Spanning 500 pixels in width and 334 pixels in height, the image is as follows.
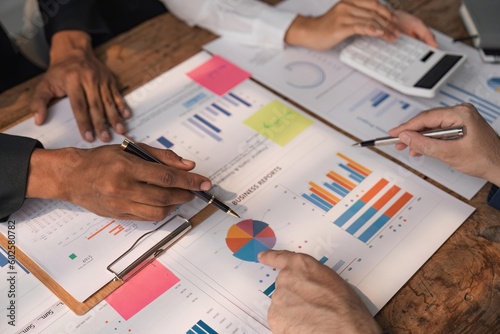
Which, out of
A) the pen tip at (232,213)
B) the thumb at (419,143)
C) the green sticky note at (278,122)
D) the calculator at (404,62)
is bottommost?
the pen tip at (232,213)

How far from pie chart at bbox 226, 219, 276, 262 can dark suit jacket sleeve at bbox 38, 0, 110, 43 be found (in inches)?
28.1

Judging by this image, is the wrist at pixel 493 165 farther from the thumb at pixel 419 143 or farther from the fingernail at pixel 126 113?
the fingernail at pixel 126 113

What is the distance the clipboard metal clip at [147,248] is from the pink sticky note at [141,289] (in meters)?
0.01

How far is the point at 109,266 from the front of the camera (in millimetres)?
896

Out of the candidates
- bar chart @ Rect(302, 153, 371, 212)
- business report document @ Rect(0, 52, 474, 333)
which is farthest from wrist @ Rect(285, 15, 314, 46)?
bar chart @ Rect(302, 153, 371, 212)

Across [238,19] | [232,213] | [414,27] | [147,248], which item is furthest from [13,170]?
[414,27]

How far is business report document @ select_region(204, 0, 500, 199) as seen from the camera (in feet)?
3.73

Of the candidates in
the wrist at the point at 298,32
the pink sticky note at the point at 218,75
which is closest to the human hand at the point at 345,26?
the wrist at the point at 298,32

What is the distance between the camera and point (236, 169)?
106 cm

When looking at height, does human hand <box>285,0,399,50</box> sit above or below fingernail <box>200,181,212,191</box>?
above

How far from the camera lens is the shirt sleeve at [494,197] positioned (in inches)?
38.4

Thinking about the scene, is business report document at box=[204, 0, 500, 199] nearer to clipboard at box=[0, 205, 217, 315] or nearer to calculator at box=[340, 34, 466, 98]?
calculator at box=[340, 34, 466, 98]

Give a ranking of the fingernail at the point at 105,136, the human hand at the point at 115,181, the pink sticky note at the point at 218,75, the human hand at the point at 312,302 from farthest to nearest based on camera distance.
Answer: the pink sticky note at the point at 218,75
the fingernail at the point at 105,136
the human hand at the point at 115,181
the human hand at the point at 312,302

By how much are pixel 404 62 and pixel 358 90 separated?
13 cm
